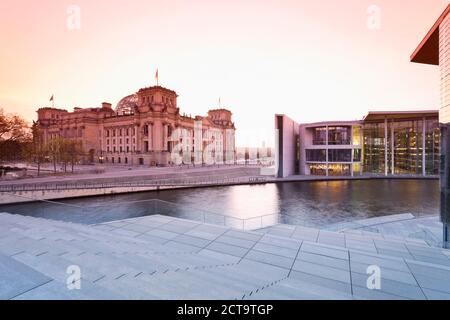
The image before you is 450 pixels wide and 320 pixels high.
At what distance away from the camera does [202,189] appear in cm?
4284

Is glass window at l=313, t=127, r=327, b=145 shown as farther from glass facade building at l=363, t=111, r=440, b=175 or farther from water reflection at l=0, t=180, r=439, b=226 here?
water reflection at l=0, t=180, r=439, b=226

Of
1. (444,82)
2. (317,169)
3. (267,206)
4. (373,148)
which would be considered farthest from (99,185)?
(373,148)

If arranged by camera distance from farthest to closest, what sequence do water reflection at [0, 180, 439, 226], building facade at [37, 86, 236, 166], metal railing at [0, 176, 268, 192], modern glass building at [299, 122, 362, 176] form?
building facade at [37, 86, 236, 166] → modern glass building at [299, 122, 362, 176] → metal railing at [0, 176, 268, 192] → water reflection at [0, 180, 439, 226]

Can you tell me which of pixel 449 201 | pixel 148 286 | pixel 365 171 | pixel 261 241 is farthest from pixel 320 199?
pixel 365 171

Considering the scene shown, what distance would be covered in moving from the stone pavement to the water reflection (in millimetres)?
6453

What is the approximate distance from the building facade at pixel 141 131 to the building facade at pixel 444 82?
250ft

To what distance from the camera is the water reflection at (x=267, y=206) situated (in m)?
19.0

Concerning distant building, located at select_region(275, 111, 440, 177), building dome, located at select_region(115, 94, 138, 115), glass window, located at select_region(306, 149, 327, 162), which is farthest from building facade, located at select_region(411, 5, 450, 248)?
building dome, located at select_region(115, 94, 138, 115)

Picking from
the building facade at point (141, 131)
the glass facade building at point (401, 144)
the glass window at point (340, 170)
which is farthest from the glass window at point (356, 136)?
the building facade at point (141, 131)

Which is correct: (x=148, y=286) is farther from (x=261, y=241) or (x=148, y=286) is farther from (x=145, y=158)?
(x=145, y=158)

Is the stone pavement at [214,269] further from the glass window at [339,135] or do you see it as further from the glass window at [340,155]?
the glass window at [339,135]

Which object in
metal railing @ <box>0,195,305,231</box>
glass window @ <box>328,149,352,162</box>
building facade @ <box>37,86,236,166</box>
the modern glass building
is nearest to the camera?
metal railing @ <box>0,195,305,231</box>

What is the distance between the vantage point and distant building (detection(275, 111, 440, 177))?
58.2m
